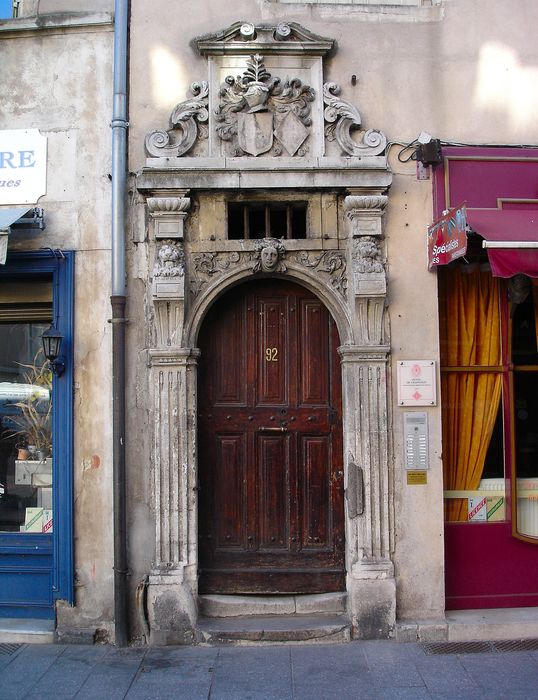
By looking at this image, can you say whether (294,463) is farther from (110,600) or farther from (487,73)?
(487,73)

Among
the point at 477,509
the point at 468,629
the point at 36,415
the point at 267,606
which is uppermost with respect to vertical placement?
the point at 36,415

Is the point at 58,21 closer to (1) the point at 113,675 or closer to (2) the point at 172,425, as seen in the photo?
(2) the point at 172,425

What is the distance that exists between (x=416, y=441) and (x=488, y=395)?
3.05 feet

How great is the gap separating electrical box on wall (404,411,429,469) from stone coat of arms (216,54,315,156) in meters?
2.58

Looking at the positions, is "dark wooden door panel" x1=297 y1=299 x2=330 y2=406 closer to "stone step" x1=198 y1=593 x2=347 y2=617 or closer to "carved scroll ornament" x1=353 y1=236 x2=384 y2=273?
"carved scroll ornament" x1=353 y1=236 x2=384 y2=273

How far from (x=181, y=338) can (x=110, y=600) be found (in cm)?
234

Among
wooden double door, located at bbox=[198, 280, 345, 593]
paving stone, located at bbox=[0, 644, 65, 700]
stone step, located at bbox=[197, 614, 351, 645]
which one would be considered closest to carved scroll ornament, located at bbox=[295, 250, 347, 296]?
wooden double door, located at bbox=[198, 280, 345, 593]

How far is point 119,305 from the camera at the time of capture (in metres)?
5.63

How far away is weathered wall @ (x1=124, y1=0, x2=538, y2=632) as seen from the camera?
5.77 meters

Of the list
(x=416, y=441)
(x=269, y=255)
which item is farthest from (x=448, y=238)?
(x=416, y=441)

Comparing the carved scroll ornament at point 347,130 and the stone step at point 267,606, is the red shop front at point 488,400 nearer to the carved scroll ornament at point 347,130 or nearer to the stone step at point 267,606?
the carved scroll ornament at point 347,130

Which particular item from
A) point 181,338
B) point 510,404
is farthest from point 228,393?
point 510,404

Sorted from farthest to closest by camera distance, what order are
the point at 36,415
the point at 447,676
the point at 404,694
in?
1. the point at 36,415
2. the point at 447,676
3. the point at 404,694

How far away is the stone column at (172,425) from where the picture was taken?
5535 millimetres
